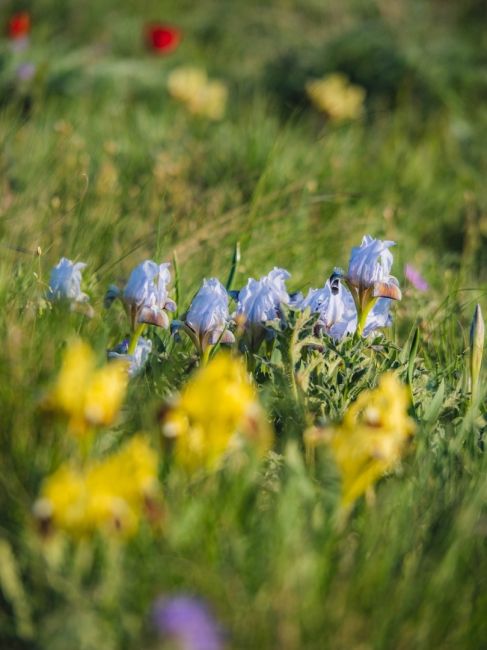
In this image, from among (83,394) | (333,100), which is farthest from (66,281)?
(333,100)

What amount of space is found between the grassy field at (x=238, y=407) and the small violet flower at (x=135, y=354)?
24mm

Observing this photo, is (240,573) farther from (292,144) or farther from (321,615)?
(292,144)

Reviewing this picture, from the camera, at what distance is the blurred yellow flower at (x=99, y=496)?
47.9 inches

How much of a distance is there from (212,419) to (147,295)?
0.53 metres

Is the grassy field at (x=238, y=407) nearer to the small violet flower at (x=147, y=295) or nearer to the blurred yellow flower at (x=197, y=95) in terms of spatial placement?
the small violet flower at (x=147, y=295)

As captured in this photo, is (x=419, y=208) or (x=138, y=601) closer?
(x=138, y=601)

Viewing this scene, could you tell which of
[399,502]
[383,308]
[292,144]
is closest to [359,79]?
[292,144]

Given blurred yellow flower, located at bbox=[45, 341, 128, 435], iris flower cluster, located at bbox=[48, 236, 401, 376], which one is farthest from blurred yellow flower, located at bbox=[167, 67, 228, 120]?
blurred yellow flower, located at bbox=[45, 341, 128, 435]

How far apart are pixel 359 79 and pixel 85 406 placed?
4.27 metres

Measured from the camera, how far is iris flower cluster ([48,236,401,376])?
1.79m

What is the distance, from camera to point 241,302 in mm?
1844

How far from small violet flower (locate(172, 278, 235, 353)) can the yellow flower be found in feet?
1.01

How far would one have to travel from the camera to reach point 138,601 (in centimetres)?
130

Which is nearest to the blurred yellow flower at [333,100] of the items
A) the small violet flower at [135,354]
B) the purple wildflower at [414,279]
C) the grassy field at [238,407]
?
the grassy field at [238,407]
